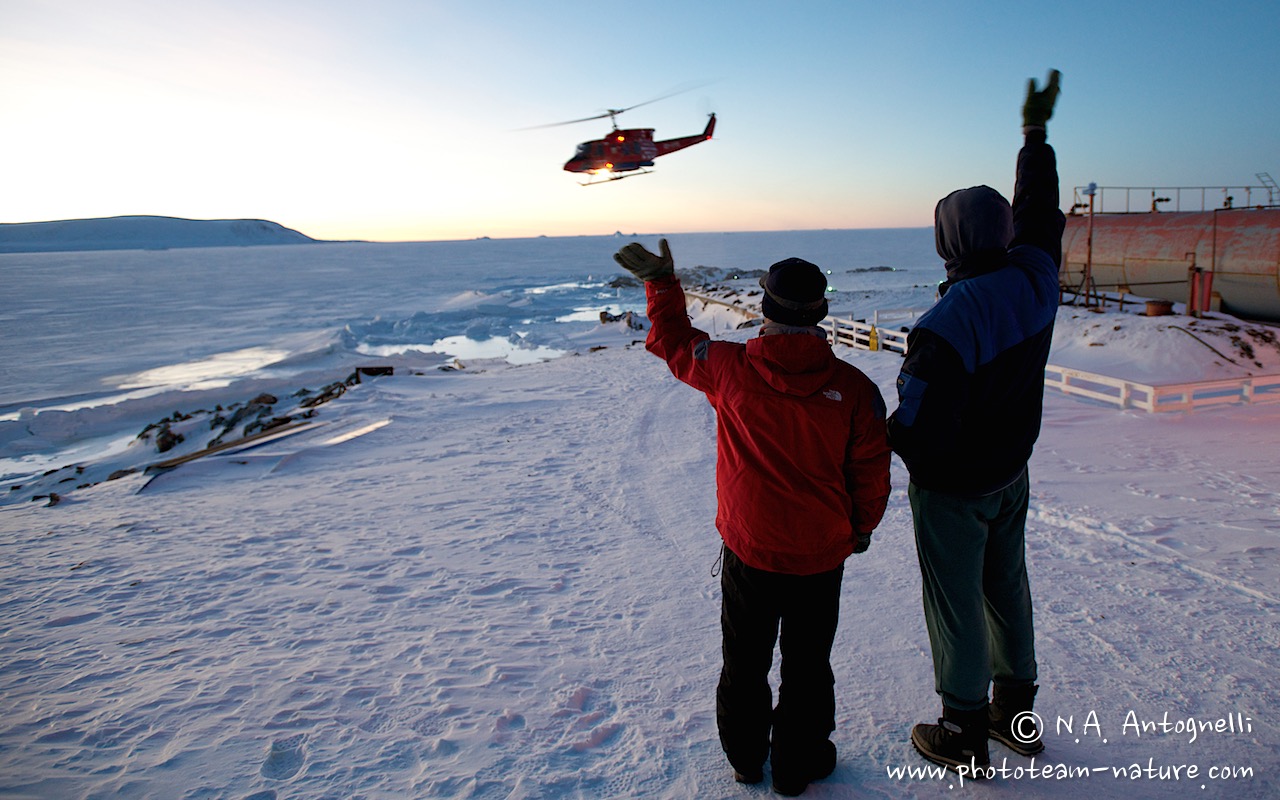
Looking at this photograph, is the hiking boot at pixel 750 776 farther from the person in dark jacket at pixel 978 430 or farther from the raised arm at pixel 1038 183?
the raised arm at pixel 1038 183

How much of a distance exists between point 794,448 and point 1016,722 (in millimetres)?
1647

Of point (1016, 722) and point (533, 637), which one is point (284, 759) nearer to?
point (533, 637)

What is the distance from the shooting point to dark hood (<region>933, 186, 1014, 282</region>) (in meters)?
2.59

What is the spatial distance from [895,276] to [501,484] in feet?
224

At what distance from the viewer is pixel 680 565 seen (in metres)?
5.85

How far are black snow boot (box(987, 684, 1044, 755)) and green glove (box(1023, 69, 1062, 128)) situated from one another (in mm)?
2450

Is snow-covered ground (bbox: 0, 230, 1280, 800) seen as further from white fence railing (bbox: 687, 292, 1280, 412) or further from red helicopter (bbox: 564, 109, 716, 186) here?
red helicopter (bbox: 564, 109, 716, 186)

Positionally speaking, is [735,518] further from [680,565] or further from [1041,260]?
[680,565]

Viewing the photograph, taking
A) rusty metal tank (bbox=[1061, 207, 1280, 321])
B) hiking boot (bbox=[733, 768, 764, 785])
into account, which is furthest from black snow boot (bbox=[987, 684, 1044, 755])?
rusty metal tank (bbox=[1061, 207, 1280, 321])

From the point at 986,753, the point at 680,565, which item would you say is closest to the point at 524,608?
the point at 680,565

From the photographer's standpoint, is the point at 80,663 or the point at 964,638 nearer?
the point at 964,638

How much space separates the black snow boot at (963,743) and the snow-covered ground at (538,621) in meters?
0.08

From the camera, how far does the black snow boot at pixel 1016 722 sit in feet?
9.69

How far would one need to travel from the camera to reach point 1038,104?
9.93ft
